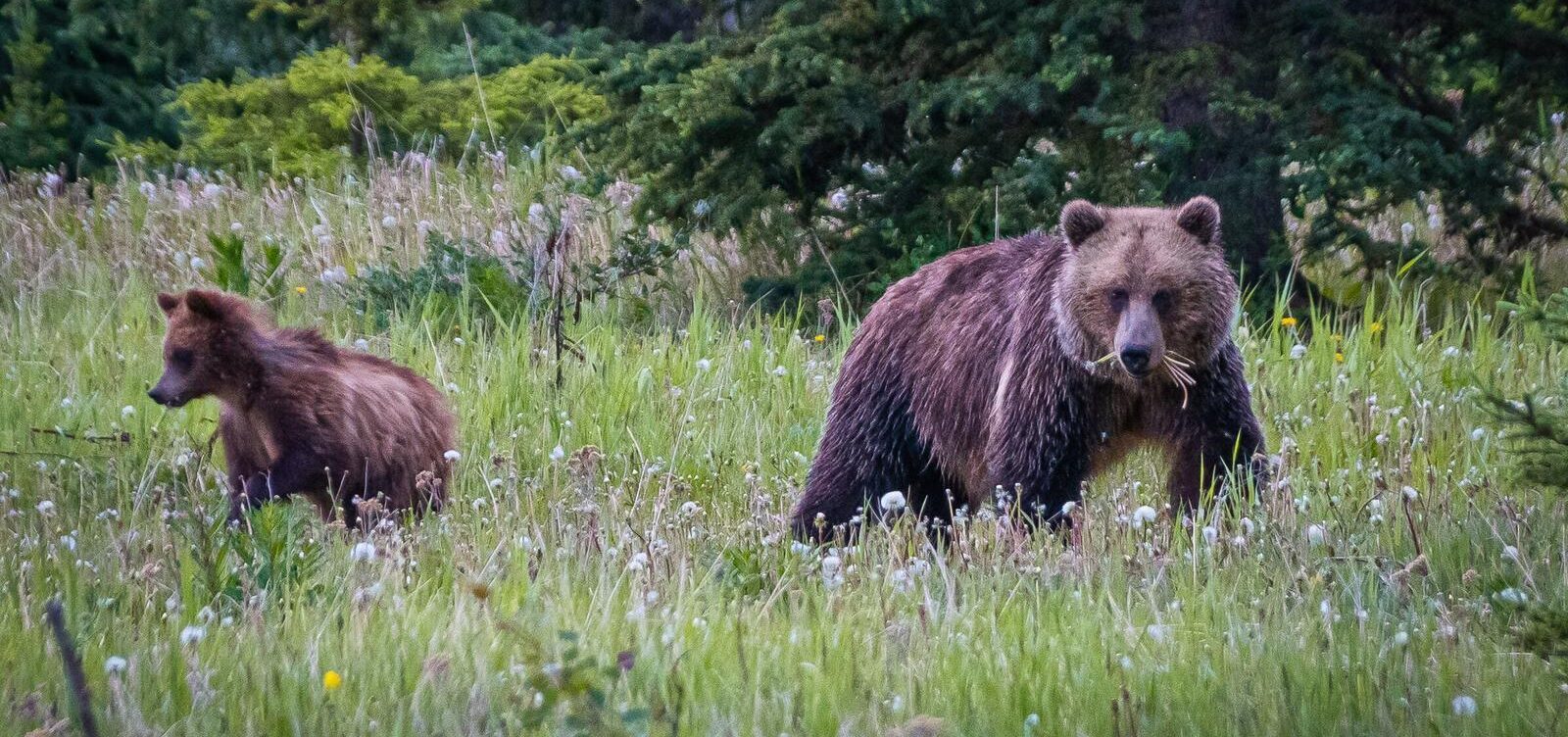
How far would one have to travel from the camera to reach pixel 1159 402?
5.24 meters

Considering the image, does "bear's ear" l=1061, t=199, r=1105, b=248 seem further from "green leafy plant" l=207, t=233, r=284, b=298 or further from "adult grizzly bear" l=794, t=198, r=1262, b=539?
"green leafy plant" l=207, t=233, r=284, b=298

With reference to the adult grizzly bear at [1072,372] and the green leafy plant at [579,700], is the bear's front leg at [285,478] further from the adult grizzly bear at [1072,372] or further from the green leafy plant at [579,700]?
the green leafy plant at [579,700]

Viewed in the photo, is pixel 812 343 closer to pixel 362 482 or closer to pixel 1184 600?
pixel 362 482

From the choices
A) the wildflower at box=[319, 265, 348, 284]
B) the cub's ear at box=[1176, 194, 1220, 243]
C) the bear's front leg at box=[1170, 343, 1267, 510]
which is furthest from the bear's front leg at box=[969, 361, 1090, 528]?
the wildflower at box=[319, 265, 348, 284]

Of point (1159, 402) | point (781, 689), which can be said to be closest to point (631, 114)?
point (1159, 402)

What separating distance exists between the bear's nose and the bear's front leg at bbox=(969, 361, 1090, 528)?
0.35 meters

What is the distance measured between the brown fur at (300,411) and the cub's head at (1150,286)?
7.44 feet

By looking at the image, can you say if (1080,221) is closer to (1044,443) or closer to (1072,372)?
(1072,372)

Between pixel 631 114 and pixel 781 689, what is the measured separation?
527cm

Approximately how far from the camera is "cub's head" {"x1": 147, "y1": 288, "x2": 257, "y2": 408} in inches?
235

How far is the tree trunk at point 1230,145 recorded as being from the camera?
7750mm

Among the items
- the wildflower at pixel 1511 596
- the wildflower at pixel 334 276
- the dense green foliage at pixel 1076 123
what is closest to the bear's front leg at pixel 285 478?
the dense green foliage at pixel 1076 123

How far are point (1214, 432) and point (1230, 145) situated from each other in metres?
3.10

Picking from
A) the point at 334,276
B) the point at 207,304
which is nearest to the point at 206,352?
the point at 207,304
